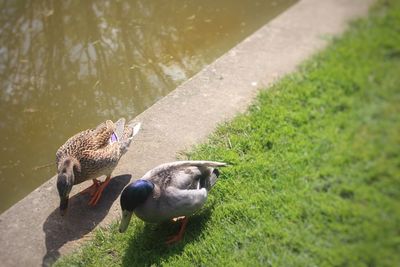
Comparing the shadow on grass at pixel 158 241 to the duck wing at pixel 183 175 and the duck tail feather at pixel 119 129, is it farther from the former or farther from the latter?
the duck tail feather at pixel 119 129

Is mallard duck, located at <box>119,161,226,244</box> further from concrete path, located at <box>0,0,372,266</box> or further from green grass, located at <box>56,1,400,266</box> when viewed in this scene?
concrete path, located at <box>0,0,372,266</box>

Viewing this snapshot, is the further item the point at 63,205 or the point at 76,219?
the point at 76,219

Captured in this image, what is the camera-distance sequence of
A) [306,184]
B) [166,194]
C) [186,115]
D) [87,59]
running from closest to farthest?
[166,194]
[306,184]
[186,115]
[87,59]

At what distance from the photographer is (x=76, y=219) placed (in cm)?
449

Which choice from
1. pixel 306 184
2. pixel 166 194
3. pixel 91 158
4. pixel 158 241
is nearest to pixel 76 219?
pixel 91 158

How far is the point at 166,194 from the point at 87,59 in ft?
11.0

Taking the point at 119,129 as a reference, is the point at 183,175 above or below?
above

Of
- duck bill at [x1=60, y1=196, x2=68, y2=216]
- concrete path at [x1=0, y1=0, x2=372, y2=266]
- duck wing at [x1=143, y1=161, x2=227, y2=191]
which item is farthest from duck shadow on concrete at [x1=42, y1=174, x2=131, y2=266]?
duck wing at [x1=143, y1=161, x2=227, y2=191]

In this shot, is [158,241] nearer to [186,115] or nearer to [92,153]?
[92,153]

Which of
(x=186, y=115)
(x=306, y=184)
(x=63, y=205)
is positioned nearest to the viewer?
(x=306, y=184)

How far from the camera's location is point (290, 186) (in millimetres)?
4180

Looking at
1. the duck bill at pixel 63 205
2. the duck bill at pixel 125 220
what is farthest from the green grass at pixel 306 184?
the duck bill at pixel 63 205

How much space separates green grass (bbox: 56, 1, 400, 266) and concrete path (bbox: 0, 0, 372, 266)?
261 mm

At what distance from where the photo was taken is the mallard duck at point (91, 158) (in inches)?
A: 168
